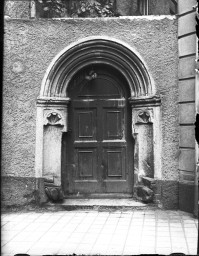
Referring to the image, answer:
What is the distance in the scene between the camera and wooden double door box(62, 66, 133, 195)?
21.7ft

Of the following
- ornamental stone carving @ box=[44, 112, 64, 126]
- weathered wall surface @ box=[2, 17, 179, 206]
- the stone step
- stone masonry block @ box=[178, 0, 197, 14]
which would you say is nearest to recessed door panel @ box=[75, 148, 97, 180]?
the stone step

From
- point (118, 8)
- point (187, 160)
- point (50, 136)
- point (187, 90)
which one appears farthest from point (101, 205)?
point (118, 8)

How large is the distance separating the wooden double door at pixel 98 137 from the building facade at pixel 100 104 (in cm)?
2

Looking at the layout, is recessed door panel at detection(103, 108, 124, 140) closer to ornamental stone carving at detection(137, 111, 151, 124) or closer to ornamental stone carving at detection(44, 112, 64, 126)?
ornamental stone carving at detection(137, 111, 151, 124)

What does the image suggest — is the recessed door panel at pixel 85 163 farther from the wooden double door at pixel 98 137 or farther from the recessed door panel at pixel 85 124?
the recessed door panel at pixel 85 124

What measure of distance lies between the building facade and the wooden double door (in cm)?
2

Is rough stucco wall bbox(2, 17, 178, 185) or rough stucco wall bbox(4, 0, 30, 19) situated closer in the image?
rough stucco wall bbox(2, 17, 178, 185)

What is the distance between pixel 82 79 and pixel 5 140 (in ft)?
6.17

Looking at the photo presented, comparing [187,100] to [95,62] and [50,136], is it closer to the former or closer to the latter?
[95,62]

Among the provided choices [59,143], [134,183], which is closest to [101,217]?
[134,183]

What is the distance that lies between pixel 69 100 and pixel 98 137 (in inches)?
35.9

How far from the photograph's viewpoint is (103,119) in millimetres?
6652

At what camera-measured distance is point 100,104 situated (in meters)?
6.65

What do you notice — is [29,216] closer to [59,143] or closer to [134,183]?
[59,143]
